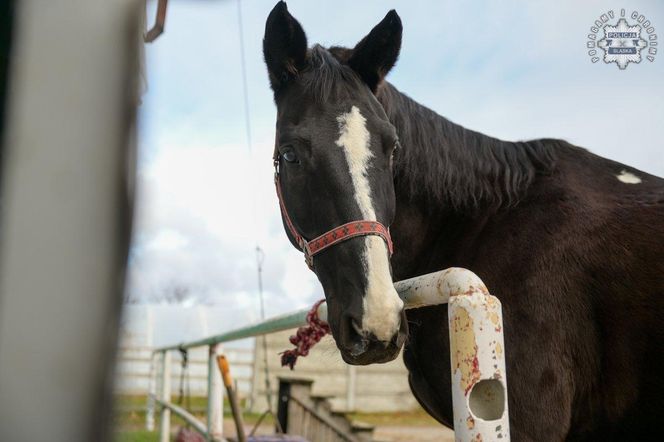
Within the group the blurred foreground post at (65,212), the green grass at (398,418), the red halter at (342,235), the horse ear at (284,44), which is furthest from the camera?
the green grass at (398,418)

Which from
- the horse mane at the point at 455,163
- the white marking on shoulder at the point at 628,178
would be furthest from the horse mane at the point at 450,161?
the white marking on shoulder at the point at 628,178

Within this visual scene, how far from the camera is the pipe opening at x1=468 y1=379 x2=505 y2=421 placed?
982 mm

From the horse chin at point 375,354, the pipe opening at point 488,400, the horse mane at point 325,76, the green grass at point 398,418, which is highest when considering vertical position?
the horse mane at point 325,76

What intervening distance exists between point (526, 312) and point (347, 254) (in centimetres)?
76

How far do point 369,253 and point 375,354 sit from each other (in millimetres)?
297

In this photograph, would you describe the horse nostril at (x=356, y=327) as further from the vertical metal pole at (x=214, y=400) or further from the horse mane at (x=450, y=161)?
the vertical metal pole at (x=214, y=400)

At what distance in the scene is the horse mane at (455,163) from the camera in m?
2.46

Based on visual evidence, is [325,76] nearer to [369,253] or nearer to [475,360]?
[369,253]

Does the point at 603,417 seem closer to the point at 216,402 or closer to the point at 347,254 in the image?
the point at 347,254

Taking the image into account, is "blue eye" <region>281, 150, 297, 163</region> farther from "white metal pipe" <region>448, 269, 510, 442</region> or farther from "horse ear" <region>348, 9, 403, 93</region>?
"white metal pipe" <region>448, 269, 510, 442</region>

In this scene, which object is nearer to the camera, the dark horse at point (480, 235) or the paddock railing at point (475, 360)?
the paddock railing at point (475, 360)

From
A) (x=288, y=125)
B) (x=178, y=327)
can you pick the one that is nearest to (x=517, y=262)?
(x=288, y=125)

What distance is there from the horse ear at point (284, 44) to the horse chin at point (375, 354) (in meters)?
1.21

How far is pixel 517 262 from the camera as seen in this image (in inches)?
87.9
